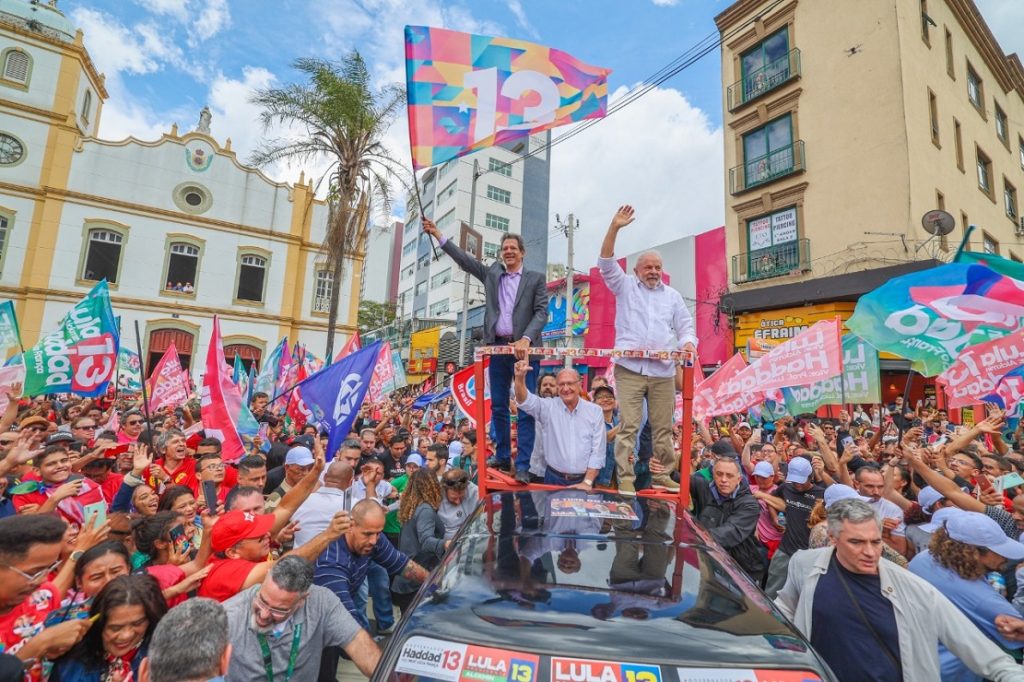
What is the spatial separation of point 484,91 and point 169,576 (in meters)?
4.34

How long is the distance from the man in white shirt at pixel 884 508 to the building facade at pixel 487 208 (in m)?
33.6

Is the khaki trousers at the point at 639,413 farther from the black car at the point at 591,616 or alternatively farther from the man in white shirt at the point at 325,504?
the man in white shirt at the point at 325,504

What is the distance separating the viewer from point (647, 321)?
4.42 m

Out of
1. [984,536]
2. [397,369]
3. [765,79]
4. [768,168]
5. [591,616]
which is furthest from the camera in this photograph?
[765,79]

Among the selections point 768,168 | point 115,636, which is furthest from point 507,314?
point 768,168

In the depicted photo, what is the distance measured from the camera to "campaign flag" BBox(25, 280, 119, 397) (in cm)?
792

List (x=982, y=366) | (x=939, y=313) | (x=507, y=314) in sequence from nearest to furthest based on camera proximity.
A: (x=507, y=314) → (x=982, y=366) → (x=939, y=313)

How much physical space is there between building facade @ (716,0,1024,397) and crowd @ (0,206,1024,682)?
36.2 ft

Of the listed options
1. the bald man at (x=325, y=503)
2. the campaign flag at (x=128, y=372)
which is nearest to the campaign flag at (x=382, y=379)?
the bald man at (x=325, y=503)

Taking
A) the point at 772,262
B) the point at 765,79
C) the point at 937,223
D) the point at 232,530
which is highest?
the point at 765,79

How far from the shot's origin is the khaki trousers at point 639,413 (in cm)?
433

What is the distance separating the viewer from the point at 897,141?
50.7 ft

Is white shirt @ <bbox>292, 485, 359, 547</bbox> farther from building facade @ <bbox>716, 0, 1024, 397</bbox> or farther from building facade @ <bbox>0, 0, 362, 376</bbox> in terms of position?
building facade @ <bbox>0, 0, 362, 376</bbox>

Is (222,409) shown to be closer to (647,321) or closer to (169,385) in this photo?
(169,385)
